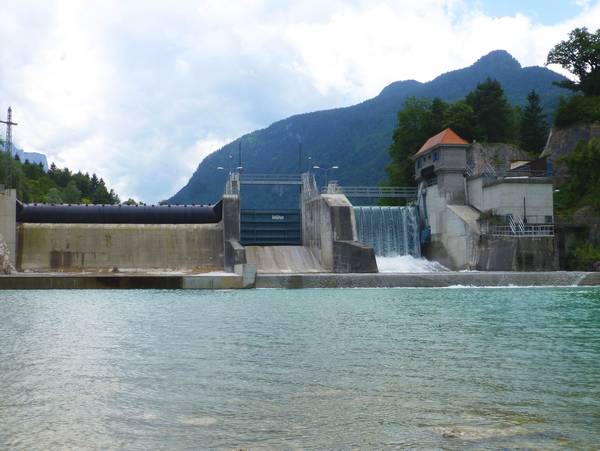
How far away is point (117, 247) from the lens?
1411 inches

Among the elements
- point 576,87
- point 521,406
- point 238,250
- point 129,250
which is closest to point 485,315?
point 521,406

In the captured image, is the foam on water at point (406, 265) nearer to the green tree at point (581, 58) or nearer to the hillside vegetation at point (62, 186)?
the green tree at point (581, 58)

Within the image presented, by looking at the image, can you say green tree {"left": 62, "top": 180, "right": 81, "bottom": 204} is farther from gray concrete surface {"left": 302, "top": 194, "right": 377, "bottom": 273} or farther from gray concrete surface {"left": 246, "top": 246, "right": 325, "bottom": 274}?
gray concrete surface {"left": 302, "top": 194, "right": 377, "bottom": 273}

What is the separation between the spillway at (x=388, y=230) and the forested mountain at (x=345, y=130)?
94219mm

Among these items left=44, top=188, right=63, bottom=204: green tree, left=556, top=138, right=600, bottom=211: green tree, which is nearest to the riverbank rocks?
left=556, top=138, right=600, bottom=211: green tree

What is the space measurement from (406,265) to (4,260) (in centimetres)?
2008

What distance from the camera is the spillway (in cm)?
3916

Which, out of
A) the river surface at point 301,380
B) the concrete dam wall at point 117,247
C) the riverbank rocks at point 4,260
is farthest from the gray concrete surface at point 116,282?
the river surface at point 301,380

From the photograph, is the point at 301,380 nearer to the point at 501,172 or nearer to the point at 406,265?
the point at 406,265

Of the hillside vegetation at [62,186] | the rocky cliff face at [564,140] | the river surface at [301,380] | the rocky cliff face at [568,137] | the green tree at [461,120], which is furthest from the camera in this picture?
the hillside vegetation at [62,186]

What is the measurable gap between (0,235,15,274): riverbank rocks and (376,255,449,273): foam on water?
18141mm

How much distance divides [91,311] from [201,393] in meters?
11.4

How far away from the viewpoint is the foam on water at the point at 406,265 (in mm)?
37062

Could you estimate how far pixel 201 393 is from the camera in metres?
7.84
